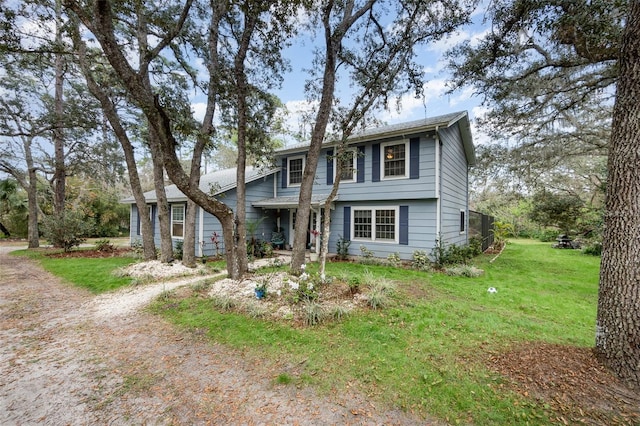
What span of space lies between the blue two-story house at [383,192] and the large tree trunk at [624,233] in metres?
5.73

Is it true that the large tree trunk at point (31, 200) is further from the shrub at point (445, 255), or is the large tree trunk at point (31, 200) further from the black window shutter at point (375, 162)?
the shrub at point (445, 255)

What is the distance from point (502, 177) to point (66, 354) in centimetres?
1734

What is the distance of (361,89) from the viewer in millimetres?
7871

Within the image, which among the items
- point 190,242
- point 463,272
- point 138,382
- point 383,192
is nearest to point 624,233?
point 138,382

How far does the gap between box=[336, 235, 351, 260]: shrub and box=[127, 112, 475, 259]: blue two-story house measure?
22 centimetres

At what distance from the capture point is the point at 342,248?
10586 millimetres

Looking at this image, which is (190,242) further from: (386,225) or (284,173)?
(386,225)

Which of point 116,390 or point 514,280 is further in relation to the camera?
point 514,280

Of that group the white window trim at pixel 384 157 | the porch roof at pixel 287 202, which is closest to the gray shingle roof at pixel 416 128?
the white window trim at pixel 384 157

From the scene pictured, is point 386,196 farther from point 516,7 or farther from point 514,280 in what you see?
point 516,7

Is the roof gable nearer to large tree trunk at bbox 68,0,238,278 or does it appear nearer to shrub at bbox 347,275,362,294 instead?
shrub at bbox 347,275,362,294

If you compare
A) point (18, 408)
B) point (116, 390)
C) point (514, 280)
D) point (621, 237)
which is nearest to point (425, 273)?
point (514, 280)

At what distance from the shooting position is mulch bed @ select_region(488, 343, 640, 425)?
2262mm

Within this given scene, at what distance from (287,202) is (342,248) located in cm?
292
